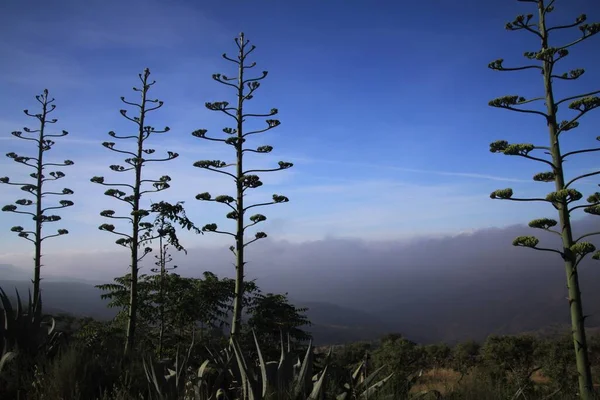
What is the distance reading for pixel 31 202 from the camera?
1752 cm

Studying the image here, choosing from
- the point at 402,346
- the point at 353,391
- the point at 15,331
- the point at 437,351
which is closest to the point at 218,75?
the point at 15,331

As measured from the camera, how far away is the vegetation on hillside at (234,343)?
3826 millimetres

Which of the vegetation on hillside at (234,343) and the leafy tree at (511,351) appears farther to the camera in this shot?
the leafy tree at (511,351)

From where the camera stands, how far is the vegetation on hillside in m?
Result: 3.83

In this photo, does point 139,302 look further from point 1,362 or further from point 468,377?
point 468,377

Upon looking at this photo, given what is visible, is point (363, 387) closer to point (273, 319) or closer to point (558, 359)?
→ point (273, 319)

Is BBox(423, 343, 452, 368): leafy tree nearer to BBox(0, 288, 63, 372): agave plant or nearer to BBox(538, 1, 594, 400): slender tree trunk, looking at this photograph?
A: BBox(538, 1, 594, 400): slender tree trunk

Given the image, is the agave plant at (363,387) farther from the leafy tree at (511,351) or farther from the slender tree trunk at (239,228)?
the leafy tree at (511,351)

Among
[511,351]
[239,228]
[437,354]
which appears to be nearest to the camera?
[239,228]

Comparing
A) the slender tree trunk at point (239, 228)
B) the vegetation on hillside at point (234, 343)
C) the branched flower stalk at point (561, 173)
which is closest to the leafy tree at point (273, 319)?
the vegetation on hillside at point (234, 343)

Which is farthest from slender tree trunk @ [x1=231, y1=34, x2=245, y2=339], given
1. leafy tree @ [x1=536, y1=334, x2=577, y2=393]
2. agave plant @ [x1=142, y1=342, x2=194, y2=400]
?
leafy tree @ [x1=536, y1=334, x2=577, y2=393]

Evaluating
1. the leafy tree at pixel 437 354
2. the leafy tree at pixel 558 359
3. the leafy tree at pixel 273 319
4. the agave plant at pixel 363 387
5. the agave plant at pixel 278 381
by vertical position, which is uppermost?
the agave plant at pixel 278 381

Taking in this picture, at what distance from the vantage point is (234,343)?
11.7 ft

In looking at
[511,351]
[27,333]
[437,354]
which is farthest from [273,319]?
[437,354]
